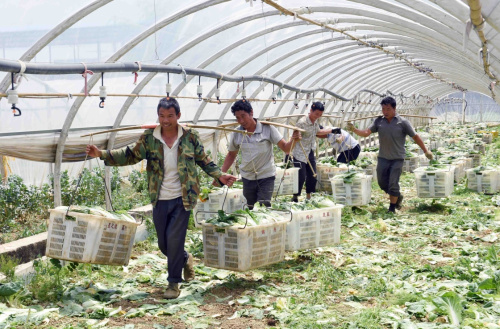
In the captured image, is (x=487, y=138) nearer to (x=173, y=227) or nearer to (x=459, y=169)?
(x=459, y=169)

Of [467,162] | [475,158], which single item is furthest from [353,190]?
[475,158]

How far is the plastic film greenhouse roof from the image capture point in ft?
27.0

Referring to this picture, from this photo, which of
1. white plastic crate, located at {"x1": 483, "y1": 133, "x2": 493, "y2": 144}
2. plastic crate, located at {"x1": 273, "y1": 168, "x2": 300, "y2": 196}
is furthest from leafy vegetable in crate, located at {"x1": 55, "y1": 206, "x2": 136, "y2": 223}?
white plastic crate, located at {"x1": 483, "y1": 133, "x2": 493, "y2": 144}

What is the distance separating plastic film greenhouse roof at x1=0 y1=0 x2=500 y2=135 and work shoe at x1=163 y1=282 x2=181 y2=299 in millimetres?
2607

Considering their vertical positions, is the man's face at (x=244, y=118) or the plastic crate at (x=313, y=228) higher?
the man's face at (x=244, y=118)

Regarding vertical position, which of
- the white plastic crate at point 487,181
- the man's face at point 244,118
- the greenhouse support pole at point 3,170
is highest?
the man's face at point 244,118

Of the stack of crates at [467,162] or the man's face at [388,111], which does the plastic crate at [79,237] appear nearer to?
the man's face at [388,111]

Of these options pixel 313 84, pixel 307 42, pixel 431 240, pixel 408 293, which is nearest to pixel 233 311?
pixel 408 293

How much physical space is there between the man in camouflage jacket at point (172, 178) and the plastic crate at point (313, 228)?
4.37ft

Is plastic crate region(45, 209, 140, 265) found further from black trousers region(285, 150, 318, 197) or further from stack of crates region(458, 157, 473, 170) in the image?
stack of crates region(458, 157, 473, 170)

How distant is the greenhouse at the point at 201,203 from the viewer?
240 inches

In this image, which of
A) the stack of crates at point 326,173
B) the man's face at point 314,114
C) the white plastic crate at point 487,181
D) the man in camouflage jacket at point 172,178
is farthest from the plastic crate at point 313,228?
the white plastic crate at point 487,181

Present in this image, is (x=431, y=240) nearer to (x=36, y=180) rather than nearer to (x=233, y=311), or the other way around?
(x=233, y=311)

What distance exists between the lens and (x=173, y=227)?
646 centimetres
